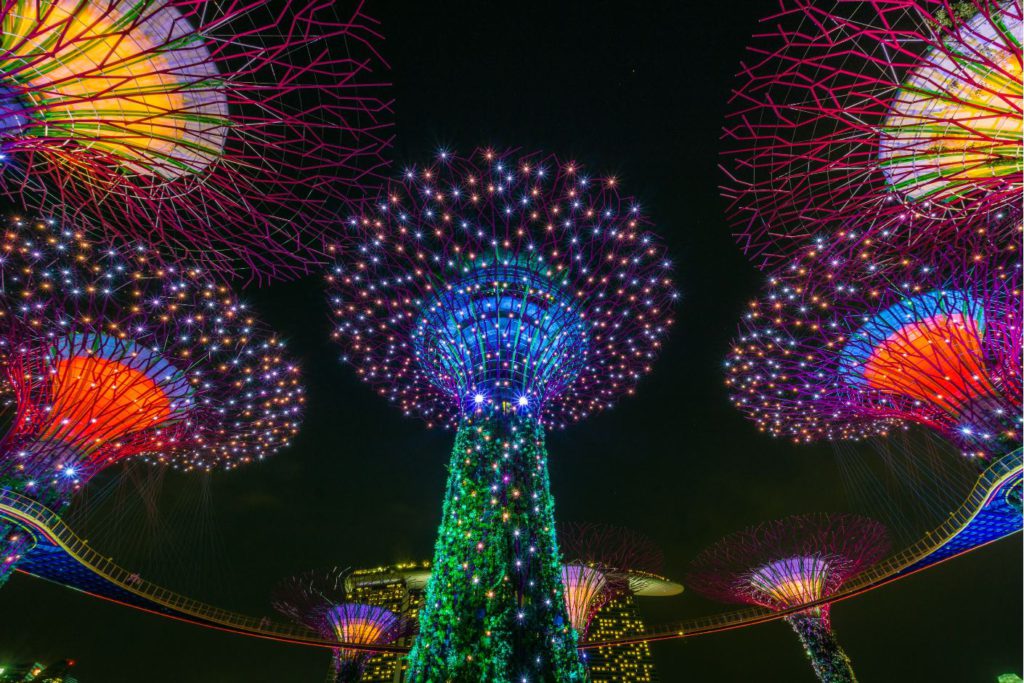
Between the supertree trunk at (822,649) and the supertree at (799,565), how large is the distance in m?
0.03

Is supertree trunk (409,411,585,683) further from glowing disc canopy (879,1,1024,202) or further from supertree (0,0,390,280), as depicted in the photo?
glowing disc canopy (879,1,1024,202)

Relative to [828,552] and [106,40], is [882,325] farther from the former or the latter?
[106,40]

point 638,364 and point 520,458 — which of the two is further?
point 638,364

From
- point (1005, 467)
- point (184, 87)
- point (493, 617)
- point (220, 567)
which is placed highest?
point (220, 567)

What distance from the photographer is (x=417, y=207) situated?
12555 millimetres

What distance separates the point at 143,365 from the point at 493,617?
490 inches

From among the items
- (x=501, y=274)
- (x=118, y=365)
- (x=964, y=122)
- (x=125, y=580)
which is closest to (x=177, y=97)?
(x=501, y=274)

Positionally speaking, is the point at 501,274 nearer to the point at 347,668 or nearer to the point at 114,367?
the point at 114,367

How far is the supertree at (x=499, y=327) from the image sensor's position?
9.55 meters

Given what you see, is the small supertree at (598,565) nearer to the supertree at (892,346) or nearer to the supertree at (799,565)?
the supertree at (799,565)

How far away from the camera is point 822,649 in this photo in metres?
20.7

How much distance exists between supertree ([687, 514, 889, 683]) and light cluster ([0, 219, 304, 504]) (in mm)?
20715

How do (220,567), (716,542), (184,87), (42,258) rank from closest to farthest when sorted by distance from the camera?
(184,87), (42,258), (716,542), (220,567)

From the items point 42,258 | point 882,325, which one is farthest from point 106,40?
point 882,325
